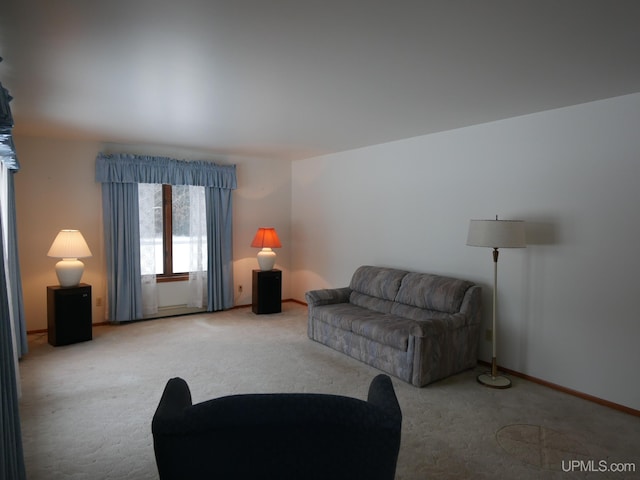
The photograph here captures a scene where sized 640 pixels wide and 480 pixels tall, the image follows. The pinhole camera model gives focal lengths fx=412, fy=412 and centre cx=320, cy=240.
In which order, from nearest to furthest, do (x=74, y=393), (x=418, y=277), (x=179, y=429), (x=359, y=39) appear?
(x=179, y=429)
(x=359, y=39)
(x=74, y=393)
(x=418, y=277)

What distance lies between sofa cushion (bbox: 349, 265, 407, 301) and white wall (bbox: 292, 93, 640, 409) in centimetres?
31

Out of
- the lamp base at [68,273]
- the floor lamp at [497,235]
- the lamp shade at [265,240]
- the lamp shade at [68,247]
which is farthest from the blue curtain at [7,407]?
the lamp shade at [265,240]

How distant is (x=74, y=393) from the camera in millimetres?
3451

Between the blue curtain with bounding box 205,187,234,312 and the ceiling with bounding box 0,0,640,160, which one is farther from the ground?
the ceiling with bounding box 0,0,640,160

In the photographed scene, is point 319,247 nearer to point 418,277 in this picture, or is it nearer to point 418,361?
point 418,277

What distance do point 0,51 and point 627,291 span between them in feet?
14.9

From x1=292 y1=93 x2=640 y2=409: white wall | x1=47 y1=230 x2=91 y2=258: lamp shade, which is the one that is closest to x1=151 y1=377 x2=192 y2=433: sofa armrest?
x1=292 y1=93 x2=640 y2=409: white wall

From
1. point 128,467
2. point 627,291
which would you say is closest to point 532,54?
point 627,291

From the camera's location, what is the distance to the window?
5805 millimetres

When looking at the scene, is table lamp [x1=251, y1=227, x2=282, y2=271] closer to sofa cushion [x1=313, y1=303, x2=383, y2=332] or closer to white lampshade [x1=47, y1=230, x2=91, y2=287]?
sofa cushion [x1=313, y1=303, x2=383, y2=332]

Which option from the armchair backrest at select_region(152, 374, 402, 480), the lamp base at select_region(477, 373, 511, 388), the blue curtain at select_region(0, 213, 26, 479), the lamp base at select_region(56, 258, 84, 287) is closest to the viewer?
the armchair backrest at select_region(152, 374, 402, 480)

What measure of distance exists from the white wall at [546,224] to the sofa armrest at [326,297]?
2.32ft

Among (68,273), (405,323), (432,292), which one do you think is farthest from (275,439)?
(68,273)

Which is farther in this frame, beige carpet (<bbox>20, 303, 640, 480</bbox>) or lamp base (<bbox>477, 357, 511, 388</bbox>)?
lamp base (<bbox>477, 357, 511, 388</bbox>)
